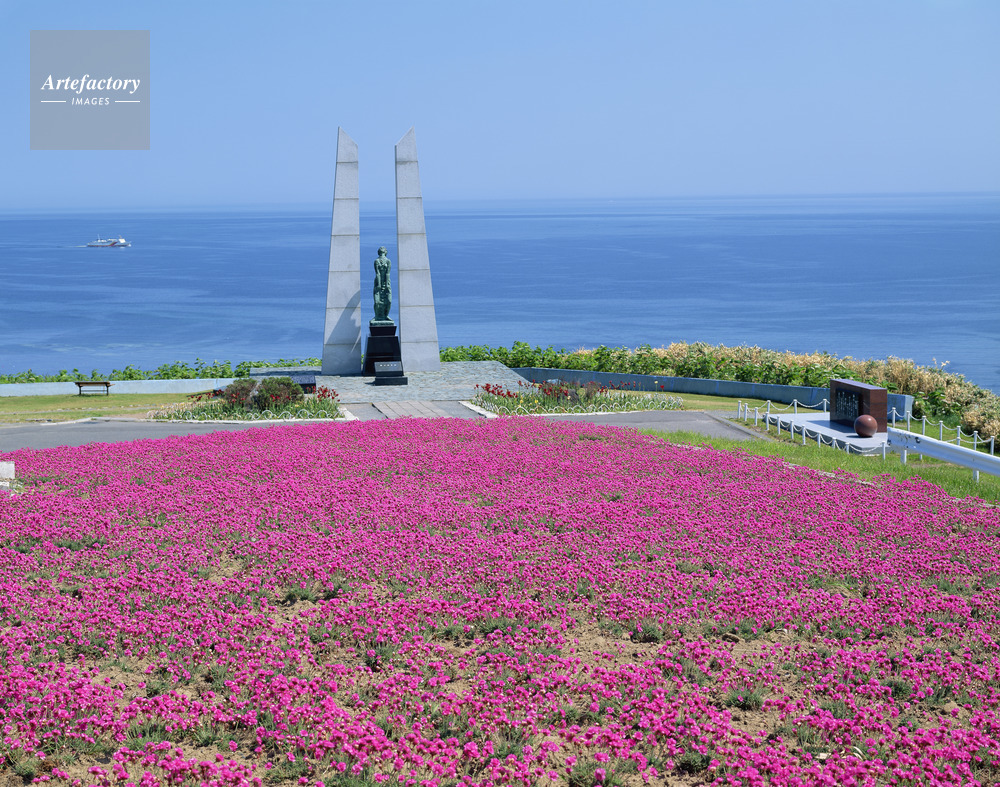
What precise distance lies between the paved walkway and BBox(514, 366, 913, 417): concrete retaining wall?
184 centimetres

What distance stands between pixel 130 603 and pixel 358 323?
877 inches

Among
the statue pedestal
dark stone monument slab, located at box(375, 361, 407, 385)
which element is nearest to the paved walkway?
dark stone monument slab, located at box(375, 361, 407, 385)

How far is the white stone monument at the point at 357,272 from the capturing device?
30.1 metres

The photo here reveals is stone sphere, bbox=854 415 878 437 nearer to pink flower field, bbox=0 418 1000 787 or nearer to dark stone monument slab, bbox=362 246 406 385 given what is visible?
pink flower field, bbox=0 418 1000 787

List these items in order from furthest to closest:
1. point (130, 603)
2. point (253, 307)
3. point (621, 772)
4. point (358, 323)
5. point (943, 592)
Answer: point (253, 307)
point (358, 323)
point (943, 592)
point (130, 603)
point (621, 772)

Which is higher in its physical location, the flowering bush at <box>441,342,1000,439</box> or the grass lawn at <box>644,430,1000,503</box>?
the flowering bush at <box>441,342,1000,439</box>

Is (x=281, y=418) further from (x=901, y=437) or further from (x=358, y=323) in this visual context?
(x=901, y=437)

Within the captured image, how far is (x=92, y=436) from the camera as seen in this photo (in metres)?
19.2

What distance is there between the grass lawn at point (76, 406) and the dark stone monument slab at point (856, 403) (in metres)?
15.7

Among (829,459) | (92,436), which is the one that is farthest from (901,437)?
(92,436)

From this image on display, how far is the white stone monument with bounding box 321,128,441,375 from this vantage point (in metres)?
30.1

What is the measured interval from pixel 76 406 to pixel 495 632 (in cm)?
2102

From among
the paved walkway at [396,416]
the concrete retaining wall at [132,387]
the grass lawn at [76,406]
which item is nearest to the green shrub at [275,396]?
the paved walkway at [396,416]

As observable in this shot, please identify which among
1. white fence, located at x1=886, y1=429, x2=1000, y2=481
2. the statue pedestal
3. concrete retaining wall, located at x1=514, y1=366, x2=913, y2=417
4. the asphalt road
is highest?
the statue pedestal
